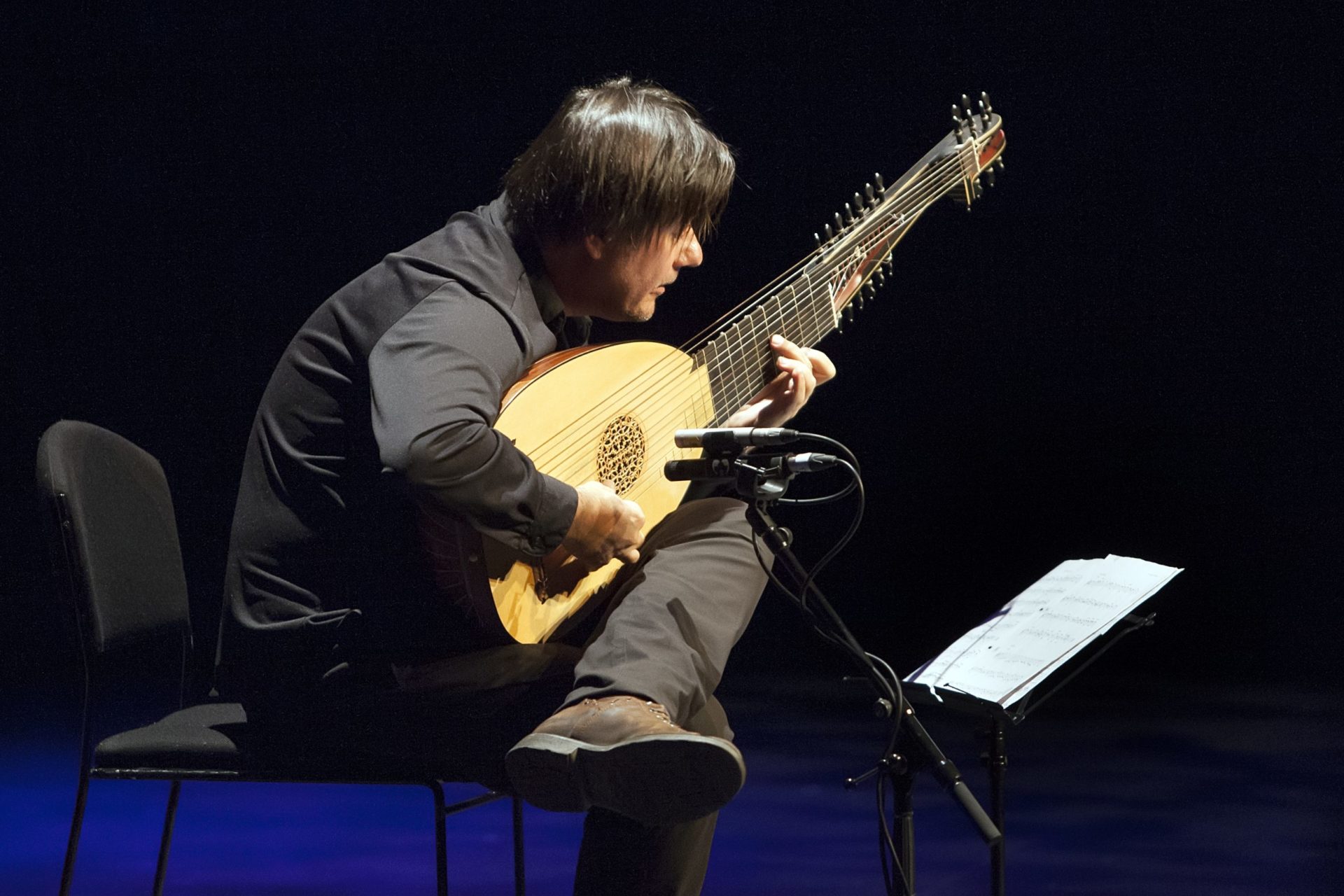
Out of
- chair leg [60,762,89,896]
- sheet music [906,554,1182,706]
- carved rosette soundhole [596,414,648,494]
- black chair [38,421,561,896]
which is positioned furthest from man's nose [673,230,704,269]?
chair leg [60,762,89,896]

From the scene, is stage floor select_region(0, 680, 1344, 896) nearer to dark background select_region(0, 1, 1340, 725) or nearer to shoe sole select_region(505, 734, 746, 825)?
dark background select_region(0, 1, 1340, 725)

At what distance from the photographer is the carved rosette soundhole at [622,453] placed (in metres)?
1.66

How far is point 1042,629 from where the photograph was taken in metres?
1.54

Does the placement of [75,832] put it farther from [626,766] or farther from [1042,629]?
[1042,629]

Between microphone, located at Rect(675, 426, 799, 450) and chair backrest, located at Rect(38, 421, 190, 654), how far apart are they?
2.57ft

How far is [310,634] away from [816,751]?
216 centimetres

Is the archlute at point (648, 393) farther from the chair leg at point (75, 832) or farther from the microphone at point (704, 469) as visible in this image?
the chair leg at point (75, 832)

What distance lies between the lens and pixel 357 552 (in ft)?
4.98

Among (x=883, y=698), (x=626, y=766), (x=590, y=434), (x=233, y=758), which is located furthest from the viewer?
(x=590, y=434)

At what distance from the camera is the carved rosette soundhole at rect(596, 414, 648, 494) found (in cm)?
166

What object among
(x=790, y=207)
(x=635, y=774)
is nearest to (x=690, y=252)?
(x=635, y=774)

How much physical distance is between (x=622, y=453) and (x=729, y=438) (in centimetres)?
34

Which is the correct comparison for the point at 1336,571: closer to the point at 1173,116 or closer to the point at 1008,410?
the point at 1008,410

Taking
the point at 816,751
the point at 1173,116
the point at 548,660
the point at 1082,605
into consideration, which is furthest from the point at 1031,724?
the point at 548,660
